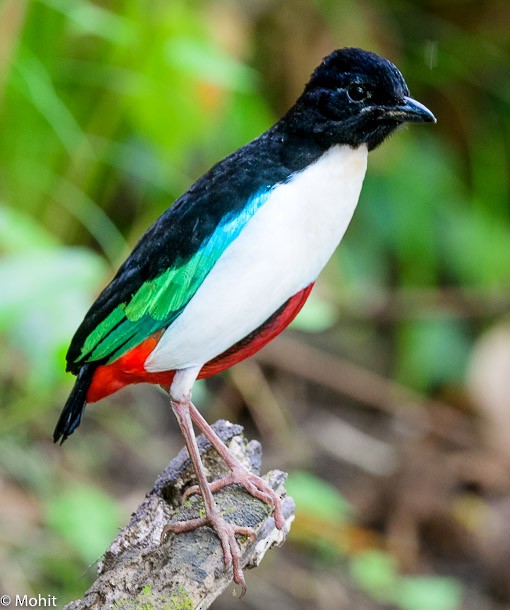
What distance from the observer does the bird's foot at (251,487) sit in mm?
2258

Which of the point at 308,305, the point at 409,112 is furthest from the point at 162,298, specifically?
the point at 308,305

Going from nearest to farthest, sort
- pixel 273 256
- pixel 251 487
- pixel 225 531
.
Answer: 1. pixel 273 256
2. pixel 225 531
3. pixel 251 487

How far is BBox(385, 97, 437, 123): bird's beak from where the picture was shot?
201 cm

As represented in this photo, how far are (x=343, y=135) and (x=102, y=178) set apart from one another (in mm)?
3055

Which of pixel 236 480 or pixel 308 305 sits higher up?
pixel 308 305

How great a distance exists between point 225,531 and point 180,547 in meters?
0.10

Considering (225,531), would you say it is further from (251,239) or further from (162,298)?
(251,239)

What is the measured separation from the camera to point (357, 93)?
6.72 feet

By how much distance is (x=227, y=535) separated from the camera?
2146 millimetres

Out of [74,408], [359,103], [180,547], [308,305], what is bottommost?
[180,547]

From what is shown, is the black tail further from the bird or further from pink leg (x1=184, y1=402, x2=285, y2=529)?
pink leg (x1=184, y1=402, x2=285, y2=529)

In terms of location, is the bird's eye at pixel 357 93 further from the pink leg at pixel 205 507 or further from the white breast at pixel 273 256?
the pink leg at pixel 205 507

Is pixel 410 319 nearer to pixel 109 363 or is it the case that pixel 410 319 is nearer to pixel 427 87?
pixel 427 87

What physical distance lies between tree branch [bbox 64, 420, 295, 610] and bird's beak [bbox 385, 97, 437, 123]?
0.87 m
